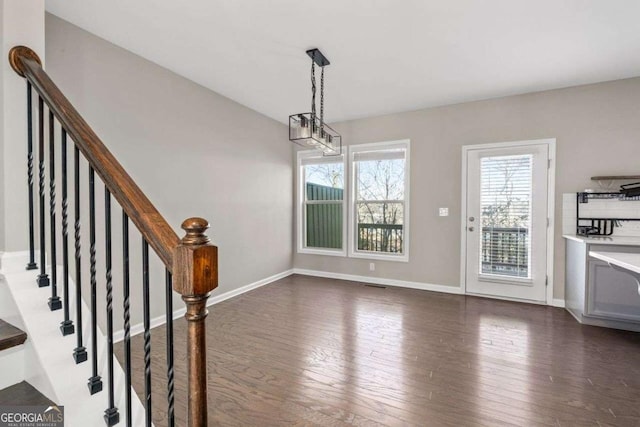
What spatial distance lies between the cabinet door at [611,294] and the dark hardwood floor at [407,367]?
20 centimetres

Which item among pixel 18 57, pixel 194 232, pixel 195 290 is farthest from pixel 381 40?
pixel 195 290

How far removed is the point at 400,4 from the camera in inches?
87.8

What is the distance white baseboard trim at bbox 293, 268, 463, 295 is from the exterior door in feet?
1.01

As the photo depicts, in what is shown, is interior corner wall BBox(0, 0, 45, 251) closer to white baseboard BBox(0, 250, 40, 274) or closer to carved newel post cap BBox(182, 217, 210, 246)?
white baseboard BBox(0, 250, 40, 274)

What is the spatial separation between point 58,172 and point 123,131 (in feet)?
2.19

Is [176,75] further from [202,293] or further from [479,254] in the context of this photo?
[479,254]

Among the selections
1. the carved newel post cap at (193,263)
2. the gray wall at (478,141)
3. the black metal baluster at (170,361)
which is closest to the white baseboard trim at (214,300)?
the gray wall at (478,141)

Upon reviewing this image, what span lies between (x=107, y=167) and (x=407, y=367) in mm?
2371

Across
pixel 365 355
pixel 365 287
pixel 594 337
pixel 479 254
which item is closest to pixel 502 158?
pixel 479 254

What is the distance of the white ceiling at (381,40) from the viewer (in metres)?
2.28

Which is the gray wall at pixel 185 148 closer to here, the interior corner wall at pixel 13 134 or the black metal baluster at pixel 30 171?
the interior corner wall at pixel 13 134

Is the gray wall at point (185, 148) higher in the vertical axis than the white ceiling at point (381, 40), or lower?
lower

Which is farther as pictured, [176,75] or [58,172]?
[176,75]

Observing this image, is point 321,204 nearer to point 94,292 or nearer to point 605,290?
point 605,290
